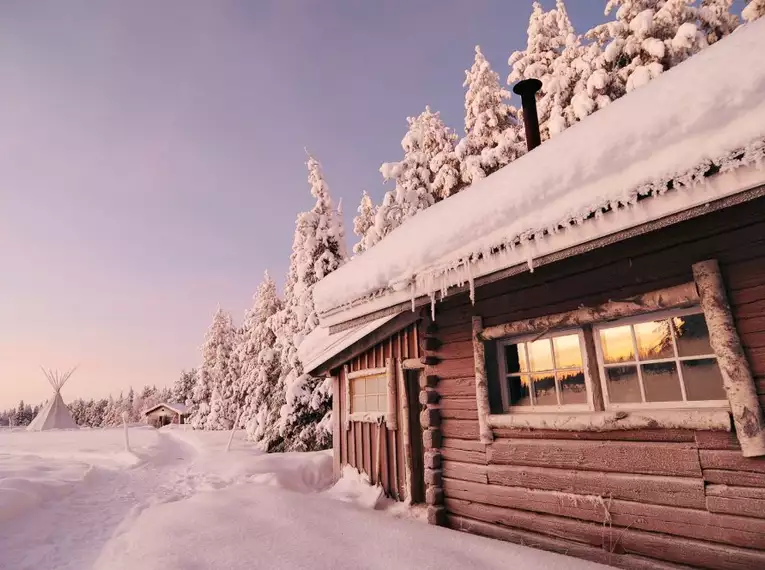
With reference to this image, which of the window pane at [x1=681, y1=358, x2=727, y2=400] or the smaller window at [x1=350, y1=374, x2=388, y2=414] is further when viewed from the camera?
the smaller window at [x1=350, y1=374, x2=388, y2=414]

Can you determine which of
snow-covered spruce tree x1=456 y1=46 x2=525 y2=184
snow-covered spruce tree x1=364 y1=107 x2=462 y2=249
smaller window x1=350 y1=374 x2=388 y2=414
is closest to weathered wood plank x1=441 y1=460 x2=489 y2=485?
smaller window x1=350 y1=374 x2=388 y2=414

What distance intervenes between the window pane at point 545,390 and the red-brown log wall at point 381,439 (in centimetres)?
272

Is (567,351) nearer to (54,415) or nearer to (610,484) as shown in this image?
(610,484)

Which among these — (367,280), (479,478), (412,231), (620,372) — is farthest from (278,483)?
(620,372)

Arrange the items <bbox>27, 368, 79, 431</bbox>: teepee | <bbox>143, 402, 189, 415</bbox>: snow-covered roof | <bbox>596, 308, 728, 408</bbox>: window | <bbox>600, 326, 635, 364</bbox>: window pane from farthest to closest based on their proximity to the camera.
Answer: <bbox>143, 402, 189, 415</bbox>: snow-covered roof < <bbox>27, 368, 79, 431</bbox>: teepee < <bbox>600, 326, 635, 364</bbox>: window pane < <bbox>596, 308, 728, 408</bbox>: window

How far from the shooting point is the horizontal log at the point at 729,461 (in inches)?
129

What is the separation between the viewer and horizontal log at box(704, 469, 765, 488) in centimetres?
326

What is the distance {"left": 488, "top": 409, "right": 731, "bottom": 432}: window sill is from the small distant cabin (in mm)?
51732

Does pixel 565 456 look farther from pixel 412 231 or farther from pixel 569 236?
pixel 412 231

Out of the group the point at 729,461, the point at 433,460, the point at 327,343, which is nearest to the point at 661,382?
the point at 729,461

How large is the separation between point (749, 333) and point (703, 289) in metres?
0.47

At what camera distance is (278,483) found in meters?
8.52

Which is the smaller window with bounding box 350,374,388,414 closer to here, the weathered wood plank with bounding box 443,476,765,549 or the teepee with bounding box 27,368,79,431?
the weathered wood plank with bounding box 443,476,765,549

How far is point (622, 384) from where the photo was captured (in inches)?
168
